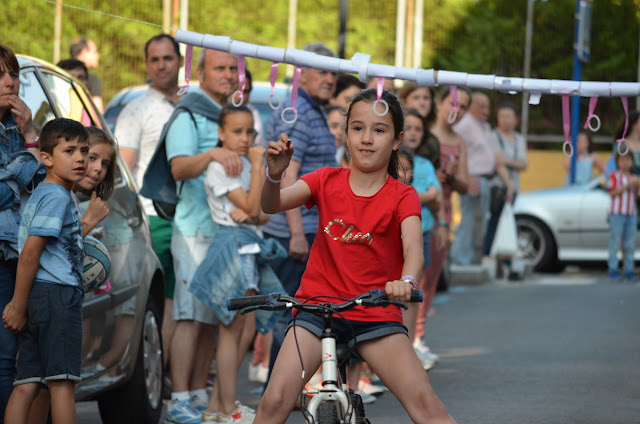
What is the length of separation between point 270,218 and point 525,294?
767 cm

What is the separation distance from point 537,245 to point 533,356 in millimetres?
7705

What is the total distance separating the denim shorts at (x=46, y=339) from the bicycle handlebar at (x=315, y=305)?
1.14m

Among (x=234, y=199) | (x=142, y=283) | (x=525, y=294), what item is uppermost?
(x=234, y=199)

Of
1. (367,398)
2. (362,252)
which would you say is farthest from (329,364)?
(367,398)

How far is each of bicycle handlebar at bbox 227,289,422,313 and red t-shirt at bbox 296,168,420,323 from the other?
42 cm

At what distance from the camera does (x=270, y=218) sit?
7312mm

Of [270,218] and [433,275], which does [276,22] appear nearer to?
[433,275]

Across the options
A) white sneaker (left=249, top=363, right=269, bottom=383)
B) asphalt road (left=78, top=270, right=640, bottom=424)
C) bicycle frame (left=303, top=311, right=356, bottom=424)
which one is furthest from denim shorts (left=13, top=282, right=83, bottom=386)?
white sneaker (left=249, top=363, right=269, bottom=383)

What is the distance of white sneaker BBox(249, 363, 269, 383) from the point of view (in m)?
8.34

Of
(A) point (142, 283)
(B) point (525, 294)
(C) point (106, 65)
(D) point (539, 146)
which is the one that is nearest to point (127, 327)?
(A) point (142, 283)

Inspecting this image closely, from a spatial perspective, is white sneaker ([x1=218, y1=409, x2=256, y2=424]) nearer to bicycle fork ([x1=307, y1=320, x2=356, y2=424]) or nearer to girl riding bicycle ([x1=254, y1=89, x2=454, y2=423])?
girl riding bicycle ([x1=254, y1=89, x2=454, y2=423])

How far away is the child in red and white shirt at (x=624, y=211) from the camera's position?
15630 millimetres

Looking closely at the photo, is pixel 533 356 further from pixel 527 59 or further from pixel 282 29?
pixel 282 29

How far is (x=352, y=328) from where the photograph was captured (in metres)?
4.30
